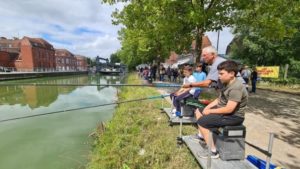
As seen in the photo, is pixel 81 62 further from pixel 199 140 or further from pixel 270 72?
pixel 199 140

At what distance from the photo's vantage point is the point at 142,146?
16.9ft

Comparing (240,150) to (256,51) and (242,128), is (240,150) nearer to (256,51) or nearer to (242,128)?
(242,128)

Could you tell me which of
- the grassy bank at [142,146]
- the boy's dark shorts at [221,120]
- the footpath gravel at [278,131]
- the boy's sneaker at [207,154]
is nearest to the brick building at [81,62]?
the grassy bank at [142,146]

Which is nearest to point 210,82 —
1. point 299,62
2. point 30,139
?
point 30,139

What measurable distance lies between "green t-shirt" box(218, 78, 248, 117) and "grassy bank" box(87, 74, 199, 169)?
1.22 metres

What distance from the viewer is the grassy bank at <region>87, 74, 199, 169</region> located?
4.21 metres

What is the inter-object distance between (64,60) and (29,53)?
35.6m

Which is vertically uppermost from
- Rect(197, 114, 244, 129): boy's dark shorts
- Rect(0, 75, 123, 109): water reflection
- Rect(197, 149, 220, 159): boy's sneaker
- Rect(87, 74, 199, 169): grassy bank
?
Rect(197, 114, 244, 129): boy's dark shorts

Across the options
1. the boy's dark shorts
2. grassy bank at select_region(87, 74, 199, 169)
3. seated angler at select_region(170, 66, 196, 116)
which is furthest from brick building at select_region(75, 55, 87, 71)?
the boy's dark shorts

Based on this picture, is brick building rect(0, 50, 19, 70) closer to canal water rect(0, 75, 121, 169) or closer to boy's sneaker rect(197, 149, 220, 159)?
canal water rect(0, 75, 121, 169)

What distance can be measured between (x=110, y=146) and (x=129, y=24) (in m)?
7.94

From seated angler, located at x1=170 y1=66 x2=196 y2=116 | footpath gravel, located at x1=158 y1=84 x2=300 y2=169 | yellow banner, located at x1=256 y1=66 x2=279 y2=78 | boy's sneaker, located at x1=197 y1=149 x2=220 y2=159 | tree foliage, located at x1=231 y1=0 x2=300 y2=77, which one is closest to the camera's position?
boy's sneaker, located at x1=197 y1=149 x2=220 y2=159

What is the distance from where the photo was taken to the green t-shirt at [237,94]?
314 cm

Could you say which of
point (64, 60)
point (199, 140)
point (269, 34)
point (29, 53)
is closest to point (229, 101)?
point (199, 140)
